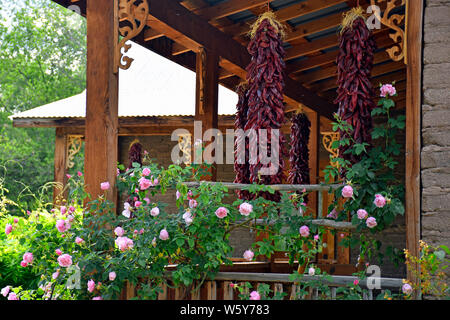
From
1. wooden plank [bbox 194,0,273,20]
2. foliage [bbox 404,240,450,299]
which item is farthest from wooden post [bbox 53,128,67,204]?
foliage [bbox 404,240,450,299]

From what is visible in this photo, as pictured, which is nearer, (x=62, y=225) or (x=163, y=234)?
(x=163, y=234)

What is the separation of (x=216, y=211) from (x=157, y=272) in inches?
25.0

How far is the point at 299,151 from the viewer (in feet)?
27.4

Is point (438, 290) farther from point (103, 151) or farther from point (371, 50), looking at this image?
point (103, 151)

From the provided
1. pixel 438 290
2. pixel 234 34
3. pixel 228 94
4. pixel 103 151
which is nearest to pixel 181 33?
pixel 234 34

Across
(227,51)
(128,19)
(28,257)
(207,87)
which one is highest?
(227,51)

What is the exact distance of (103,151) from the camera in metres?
4.49

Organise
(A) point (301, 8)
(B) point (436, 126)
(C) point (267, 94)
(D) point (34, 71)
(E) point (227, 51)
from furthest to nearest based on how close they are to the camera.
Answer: (D) point (34, 71) < (E) point (227, 51) < (A) point (301, 8) < (C) point (267, 94) < (B) point (436, 126)

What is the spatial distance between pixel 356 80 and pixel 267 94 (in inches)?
29.0

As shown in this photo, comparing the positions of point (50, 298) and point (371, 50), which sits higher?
point (371, 50)

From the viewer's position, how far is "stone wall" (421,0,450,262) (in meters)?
3.87

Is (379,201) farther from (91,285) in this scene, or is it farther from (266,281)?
(91,285)

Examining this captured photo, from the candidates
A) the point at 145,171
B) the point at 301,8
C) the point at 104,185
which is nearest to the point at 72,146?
the point at 301,8
